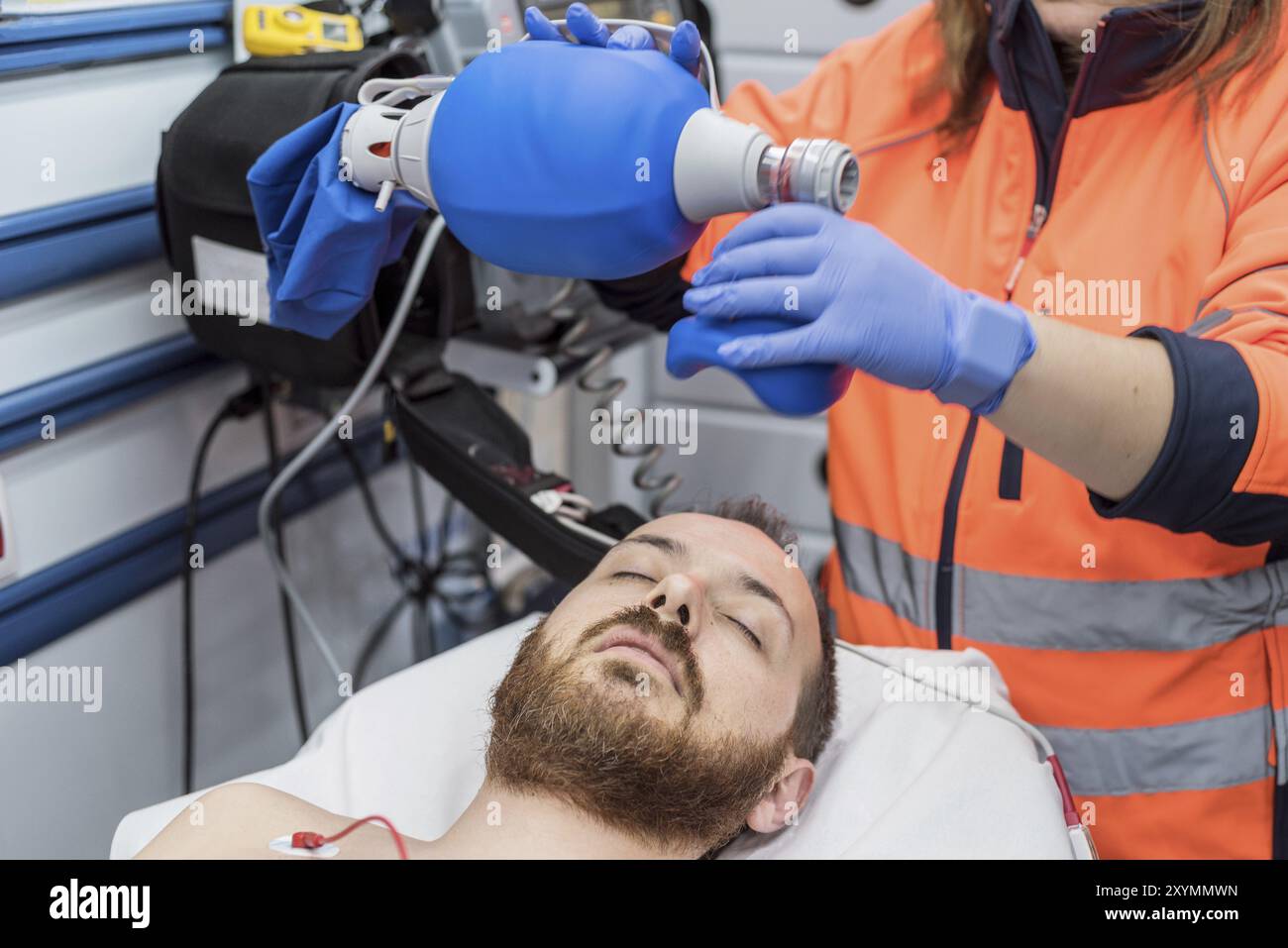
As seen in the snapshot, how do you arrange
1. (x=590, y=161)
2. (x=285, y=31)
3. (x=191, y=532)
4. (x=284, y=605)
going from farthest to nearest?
(x=284, y=605), (x=191, y=532), (x=285, y=31), (x=590, y=161)

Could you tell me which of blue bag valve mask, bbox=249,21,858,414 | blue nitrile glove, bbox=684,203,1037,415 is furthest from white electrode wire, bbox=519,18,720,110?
blue nitrile glove, bbox=684,203,1037,415

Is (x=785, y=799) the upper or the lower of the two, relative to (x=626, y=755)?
lower

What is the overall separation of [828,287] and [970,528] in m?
0.48

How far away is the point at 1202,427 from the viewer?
0.90 m

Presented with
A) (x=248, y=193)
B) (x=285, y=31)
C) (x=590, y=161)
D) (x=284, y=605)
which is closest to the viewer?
(x=590, y=161)

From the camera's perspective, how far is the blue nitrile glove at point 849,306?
0.87 meters

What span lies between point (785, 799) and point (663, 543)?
282mm

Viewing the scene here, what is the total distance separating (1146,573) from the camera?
1.20m

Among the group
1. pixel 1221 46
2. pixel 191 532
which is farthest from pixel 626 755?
pixel 1221 46

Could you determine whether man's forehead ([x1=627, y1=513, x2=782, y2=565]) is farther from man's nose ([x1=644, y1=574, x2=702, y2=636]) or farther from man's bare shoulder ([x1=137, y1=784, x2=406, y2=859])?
man's bare shoulder ([x1=137, y1=784, x2=406, y2=859])

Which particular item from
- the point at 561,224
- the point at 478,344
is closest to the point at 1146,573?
the point at 561,224

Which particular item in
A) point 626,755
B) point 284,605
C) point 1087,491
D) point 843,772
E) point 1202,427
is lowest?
point 284,605

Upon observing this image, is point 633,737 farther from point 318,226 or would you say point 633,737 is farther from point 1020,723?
point 318,226

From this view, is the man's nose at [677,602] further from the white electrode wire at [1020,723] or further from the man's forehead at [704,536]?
the white electrode wire at [1020,723]
